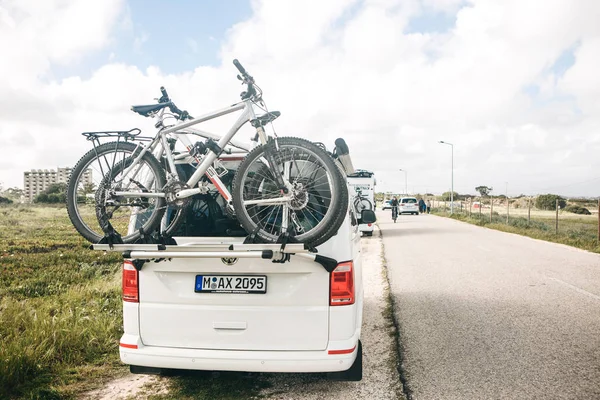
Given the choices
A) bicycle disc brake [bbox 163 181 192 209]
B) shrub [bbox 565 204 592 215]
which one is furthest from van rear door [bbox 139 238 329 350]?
shrub [bbox 565 204 592 215]

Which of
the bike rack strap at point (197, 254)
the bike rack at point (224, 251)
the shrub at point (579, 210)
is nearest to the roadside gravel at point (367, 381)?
the bike rack at point (224, 251)

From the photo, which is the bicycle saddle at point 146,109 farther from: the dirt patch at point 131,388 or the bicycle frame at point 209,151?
the dirt patch at point 131,388

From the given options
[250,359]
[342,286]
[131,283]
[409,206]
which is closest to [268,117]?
[342,286]

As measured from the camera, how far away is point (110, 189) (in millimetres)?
4062

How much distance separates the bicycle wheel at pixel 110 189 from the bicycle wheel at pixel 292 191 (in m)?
0.82

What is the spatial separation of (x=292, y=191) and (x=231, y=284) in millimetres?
802

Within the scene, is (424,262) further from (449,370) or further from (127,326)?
(127,326)

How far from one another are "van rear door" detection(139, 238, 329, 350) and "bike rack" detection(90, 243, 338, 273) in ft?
0.34

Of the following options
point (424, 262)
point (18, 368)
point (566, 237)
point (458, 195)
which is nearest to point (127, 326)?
point (18, 368)

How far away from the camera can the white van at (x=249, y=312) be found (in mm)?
3463

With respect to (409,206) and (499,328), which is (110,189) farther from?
(409,206)

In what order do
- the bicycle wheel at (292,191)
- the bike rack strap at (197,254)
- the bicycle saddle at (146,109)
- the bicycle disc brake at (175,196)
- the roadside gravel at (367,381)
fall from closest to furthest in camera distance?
the bike rack strap at (197,254)
the bicycle wheel at (292,191)
the bicycle disc brake at (175,196)
the roadside gravel at (367,381)
the bicycle saddle at (146,109)

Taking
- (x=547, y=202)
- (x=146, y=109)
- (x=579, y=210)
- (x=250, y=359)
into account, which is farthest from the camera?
(x=547, y=202)

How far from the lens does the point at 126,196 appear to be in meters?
4.01
